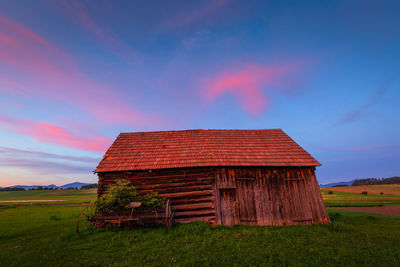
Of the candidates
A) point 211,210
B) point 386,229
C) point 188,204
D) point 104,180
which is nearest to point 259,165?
point 211,210

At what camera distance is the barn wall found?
10047 mm

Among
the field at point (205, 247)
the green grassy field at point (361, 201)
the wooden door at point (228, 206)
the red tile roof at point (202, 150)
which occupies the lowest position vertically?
the green grassy field at point (361, 201)

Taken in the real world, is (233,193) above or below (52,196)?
above

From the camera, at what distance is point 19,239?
315 inches

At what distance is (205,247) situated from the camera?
6363 mm

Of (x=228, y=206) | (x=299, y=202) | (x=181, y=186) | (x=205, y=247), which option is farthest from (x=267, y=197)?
(x=205, y=247)

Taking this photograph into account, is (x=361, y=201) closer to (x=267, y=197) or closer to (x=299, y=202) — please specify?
(x=299, y=202)

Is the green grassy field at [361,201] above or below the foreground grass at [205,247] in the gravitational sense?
below

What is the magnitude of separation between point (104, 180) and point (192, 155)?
559cm

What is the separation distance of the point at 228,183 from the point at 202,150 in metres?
2.82

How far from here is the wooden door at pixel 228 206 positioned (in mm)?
9859

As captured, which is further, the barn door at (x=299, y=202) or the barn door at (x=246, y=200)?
the barn door at (x=299, y=202)

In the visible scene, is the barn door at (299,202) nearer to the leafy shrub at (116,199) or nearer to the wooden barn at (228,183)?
the wooden barn at (228,183)

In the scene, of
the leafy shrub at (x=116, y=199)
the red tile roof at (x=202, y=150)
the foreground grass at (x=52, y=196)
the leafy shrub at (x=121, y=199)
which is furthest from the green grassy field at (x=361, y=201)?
the foreground grass at (x=52, y=196)
